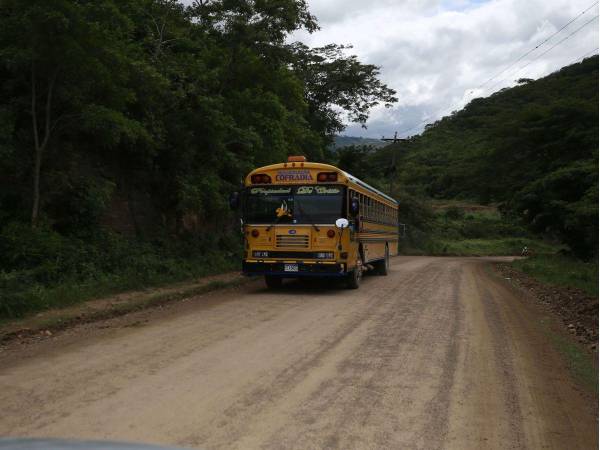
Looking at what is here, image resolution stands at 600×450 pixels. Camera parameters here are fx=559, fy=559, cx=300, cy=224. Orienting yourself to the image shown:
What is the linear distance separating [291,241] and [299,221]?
561mm

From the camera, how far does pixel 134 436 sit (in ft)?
14.8

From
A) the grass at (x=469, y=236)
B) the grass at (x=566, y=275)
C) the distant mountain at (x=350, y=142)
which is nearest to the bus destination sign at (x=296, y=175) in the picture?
the grass at (x=566, y=275)

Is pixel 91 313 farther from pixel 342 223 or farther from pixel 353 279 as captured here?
pixel 353 279

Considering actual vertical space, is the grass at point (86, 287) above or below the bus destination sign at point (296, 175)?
below

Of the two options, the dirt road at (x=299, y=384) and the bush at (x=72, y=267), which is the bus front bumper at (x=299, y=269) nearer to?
the bush at (x=72, y=267)

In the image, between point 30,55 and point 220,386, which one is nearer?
point 220,386

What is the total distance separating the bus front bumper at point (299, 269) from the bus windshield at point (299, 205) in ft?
3.60

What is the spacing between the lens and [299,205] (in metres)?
14.7

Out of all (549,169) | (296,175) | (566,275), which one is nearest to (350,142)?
(549,169)

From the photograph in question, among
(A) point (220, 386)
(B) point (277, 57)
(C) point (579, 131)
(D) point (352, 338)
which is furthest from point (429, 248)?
(A) point (220, 386)

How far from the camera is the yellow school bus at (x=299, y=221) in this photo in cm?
1437

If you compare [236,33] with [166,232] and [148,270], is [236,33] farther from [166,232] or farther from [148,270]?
[148,270]

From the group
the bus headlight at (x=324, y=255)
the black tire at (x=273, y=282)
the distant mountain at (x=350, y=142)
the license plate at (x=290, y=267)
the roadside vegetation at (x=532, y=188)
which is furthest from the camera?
the distant mountain at (x=350, y=142)

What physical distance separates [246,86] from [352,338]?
14.0 metres
